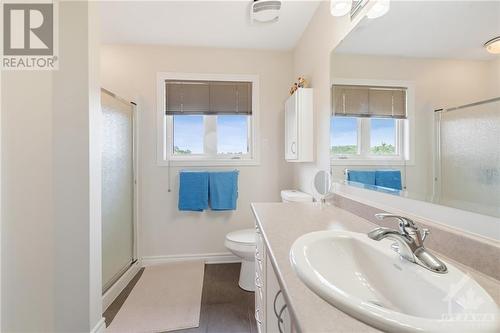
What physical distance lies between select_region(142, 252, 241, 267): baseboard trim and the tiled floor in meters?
0.18

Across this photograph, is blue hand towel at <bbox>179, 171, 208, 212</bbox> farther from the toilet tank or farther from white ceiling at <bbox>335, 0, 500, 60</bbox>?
white ceiling at <bbox>335, 0, 500, 60</bbox>

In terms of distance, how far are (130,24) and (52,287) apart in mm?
2094

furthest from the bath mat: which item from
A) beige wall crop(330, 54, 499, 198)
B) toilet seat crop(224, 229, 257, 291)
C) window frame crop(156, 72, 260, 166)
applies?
beige wall crop(330, 54, 499, 198)

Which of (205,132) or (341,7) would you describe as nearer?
(341,7)

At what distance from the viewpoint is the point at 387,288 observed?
27.0 inches

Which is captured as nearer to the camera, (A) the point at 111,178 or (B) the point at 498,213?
(B) the point at 498,213

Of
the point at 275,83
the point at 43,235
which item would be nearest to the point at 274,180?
the point at 275,83

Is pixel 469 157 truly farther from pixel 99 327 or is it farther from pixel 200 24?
pixel 200 24

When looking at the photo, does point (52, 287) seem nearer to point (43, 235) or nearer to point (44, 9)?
point (43, 235)

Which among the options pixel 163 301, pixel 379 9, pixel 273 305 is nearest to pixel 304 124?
pixel 379 9

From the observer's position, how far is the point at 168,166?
7.93 feet

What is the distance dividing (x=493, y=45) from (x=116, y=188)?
91.5 inches

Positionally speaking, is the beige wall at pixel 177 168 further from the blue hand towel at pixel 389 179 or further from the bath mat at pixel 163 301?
the blue hand towel at pixel 389 179

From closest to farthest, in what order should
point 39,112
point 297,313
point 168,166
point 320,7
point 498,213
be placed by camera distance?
point 297,313 < point 498,213 < point 39,112 < point 320,7 < point 168,166
